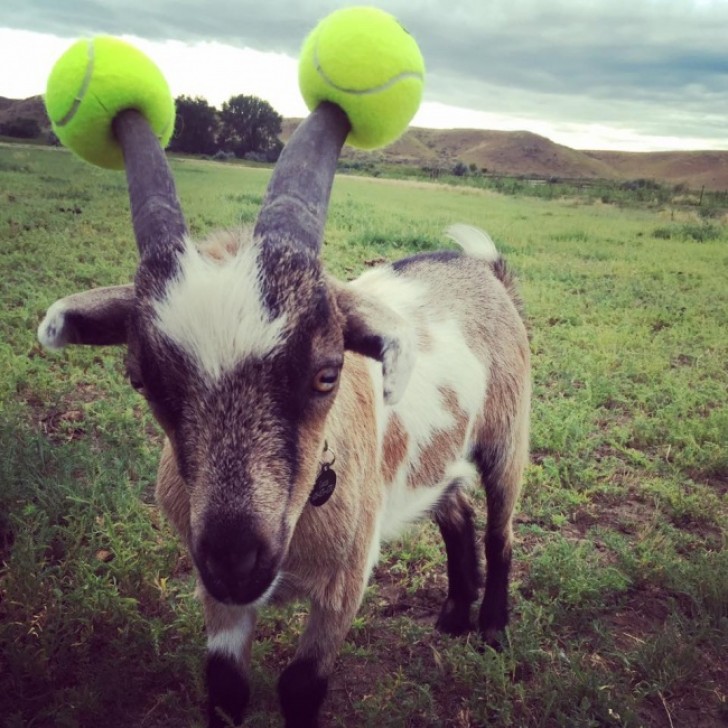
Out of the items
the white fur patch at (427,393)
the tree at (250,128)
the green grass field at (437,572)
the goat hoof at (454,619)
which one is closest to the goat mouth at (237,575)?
the white fur patch at (427,393)

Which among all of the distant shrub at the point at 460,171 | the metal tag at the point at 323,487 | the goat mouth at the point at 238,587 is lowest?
the goat mouth at the point at 238,587

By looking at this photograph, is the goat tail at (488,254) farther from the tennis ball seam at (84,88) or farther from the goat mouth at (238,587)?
the goat mouth at (238,587)

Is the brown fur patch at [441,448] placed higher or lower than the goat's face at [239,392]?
lower

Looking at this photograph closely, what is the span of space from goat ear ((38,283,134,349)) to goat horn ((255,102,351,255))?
42 centimetres

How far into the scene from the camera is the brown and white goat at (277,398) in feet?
4.66

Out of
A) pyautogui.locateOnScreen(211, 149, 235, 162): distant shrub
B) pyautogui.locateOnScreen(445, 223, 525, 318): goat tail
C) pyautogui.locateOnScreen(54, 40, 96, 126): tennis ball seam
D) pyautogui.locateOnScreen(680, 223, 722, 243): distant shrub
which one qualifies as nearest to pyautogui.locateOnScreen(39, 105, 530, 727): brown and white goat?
pyautogui.locateOnScreen(54, 40, 96, 126): tennis ball seam

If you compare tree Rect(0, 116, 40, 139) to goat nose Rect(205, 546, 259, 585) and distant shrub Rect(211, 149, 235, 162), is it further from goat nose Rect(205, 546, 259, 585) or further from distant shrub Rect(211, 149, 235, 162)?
goat nose Rect(205, 546, 259, 585)

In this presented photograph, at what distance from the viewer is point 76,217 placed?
32.6 ft

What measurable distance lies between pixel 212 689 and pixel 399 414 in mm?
1205

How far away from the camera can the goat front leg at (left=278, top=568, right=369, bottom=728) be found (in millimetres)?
2084

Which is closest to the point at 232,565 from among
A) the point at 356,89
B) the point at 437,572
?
the point at 356,89

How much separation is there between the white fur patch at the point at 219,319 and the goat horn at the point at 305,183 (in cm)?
18

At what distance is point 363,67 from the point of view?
1.83 meters

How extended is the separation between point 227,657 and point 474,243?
257cm
